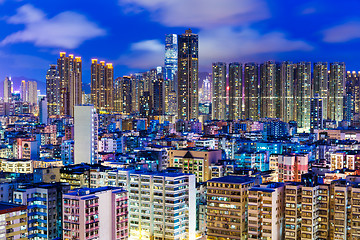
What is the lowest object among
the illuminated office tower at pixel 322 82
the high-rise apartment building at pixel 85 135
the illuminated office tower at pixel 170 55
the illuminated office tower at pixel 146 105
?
the high-rise apartment building at pixel 85 135

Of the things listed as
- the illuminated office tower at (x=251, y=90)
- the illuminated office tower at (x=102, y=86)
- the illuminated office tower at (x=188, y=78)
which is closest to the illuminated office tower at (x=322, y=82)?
the illuminated office tower at (x=251, y=90)

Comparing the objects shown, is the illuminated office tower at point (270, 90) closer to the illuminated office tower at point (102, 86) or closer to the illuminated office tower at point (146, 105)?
the illuminated office tower at point (146, 105)

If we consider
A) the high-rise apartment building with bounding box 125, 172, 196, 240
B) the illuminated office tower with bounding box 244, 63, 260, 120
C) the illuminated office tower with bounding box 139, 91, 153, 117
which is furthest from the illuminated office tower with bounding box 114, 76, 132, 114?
the high-rise apartment building with bounding box 125, 172, 196, 240

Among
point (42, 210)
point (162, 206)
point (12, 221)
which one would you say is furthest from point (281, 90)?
point (12, 221)

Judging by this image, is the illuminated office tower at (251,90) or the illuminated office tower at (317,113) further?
the illuminated office tower at (251,90)

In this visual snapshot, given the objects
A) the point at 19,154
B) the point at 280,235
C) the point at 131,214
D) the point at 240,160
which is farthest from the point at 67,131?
the point at 280,235

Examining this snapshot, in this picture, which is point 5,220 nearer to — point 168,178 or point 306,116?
point 168,178
